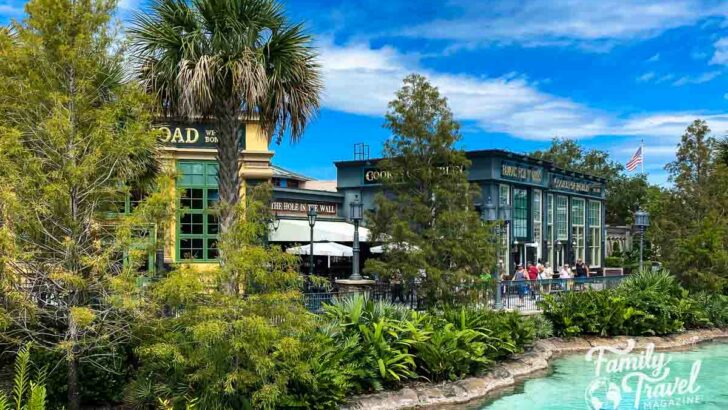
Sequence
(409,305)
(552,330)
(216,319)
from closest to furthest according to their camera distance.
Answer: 1. (216,319)
2. (409,305)
3. (552,330)

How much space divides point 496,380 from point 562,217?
2535 cm

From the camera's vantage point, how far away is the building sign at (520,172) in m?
30.4

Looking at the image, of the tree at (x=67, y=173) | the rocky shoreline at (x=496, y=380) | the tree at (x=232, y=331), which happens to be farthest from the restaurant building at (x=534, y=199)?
the tree at (x=67, y=173)

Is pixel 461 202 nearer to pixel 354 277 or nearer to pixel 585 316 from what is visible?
pixel 354 277

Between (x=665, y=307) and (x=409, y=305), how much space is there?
27.6 ft

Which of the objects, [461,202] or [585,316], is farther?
[585,316]

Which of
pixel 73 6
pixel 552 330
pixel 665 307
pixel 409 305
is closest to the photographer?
pixel 73 6

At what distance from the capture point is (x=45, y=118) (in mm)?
9367

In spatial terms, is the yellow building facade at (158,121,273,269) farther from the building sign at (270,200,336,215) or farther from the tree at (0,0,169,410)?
the tree at (0,0,169,410)

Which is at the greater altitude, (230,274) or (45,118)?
(45,118)

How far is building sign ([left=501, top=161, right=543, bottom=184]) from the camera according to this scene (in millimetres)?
30442

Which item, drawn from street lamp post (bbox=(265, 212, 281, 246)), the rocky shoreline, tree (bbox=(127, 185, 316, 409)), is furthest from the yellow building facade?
tree (bbox=(127, 185, 316, 409))

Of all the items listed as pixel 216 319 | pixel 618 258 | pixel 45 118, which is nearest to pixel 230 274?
pixel 216 319

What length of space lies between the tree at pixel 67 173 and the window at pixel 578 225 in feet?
106
